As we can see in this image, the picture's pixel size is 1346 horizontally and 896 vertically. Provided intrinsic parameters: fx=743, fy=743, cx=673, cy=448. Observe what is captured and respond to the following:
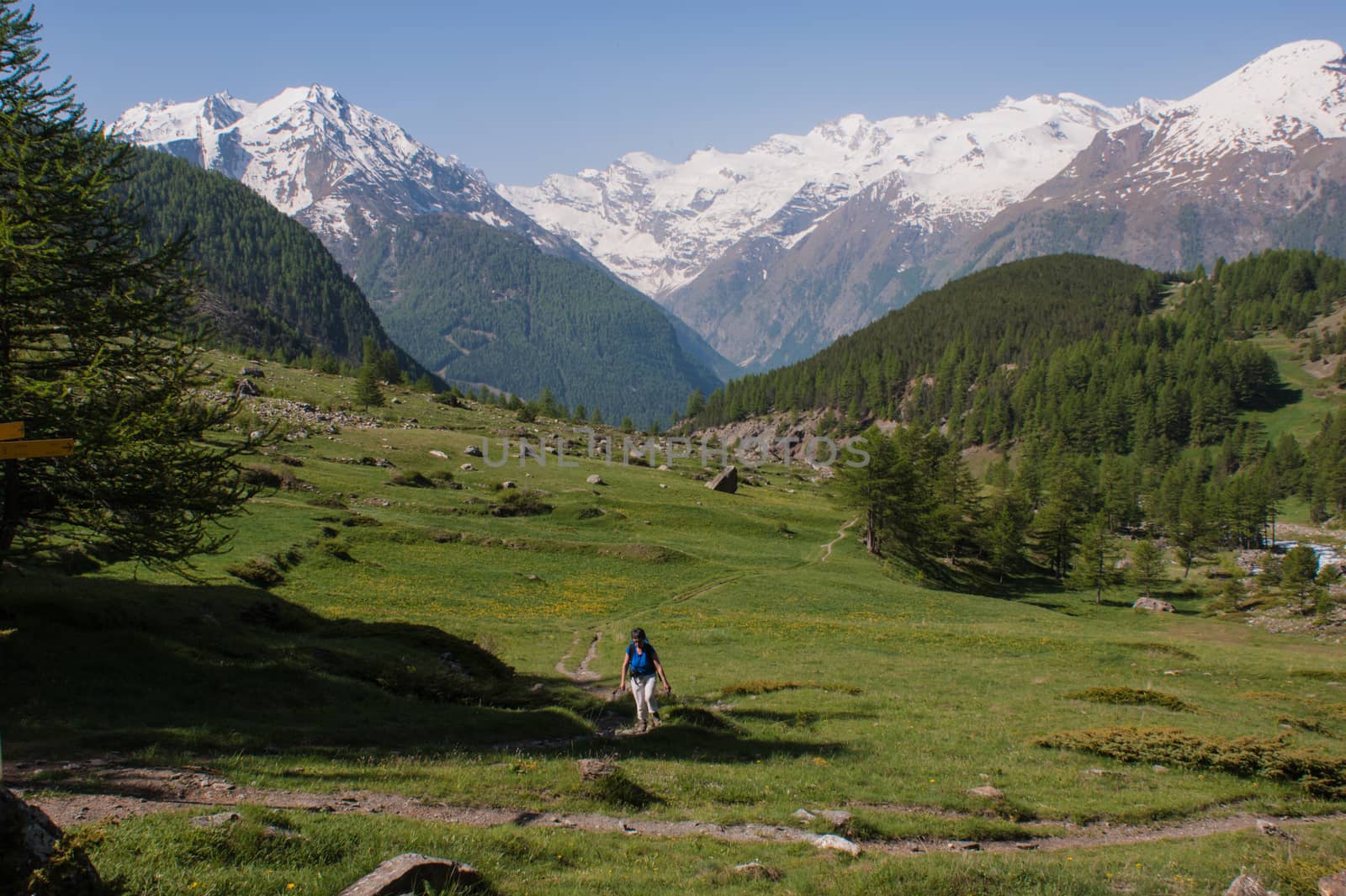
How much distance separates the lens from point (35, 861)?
7328mm

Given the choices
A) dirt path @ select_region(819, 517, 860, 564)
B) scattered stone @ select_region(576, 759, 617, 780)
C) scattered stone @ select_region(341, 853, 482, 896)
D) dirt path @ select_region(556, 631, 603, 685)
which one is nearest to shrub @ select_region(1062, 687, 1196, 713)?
dirt path @ select_region(556, 631, 603, 685)

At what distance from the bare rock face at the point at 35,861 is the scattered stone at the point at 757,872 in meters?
8.17

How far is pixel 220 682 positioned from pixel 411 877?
13.9m

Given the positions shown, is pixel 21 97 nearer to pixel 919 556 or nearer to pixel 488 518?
pixel 488 518

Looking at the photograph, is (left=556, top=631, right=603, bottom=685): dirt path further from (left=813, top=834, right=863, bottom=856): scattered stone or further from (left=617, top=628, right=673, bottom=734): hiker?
(left=813, top=834, right=863, bottom=856): scattered stone

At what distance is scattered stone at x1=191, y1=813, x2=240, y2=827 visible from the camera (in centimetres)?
1002

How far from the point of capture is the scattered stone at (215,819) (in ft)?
32.9

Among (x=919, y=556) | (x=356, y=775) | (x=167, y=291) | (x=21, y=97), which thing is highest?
(x=21, y=97)

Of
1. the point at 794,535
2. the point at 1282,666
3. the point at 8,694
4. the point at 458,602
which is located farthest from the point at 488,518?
the point at 1282,666

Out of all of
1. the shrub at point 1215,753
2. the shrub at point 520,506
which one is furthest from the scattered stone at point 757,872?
the shrub at point 520,506

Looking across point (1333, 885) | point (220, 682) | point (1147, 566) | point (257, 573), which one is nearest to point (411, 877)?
point (1333, 885)

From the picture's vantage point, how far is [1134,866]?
12.7 meters

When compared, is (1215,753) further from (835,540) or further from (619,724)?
(835,540)

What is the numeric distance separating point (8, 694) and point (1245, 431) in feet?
793
